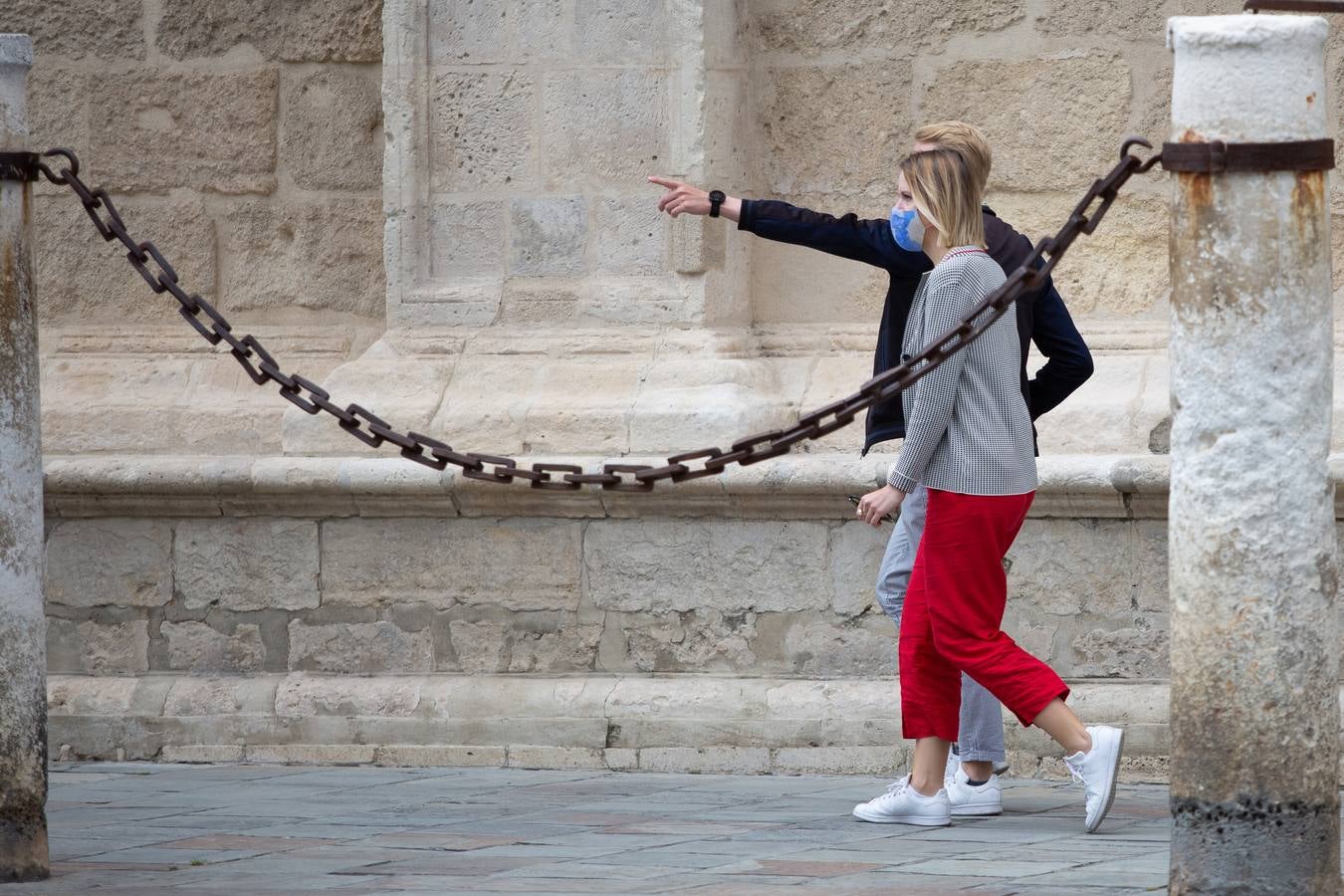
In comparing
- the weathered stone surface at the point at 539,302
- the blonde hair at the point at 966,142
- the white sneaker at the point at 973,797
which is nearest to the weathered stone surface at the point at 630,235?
the weathered stone surface at the point at 539,302

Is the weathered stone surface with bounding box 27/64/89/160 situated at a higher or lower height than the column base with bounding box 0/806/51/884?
higher

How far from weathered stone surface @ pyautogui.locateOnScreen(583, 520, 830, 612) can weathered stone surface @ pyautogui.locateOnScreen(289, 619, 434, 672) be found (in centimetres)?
56

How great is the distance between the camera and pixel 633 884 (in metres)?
4.47

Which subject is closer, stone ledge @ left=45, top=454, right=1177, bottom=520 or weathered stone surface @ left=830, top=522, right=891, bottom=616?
stone ledge @ left=45, top=454, right=1177, bottom=520

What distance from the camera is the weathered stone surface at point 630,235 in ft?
21.8

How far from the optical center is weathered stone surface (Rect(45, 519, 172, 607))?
6.91 meters

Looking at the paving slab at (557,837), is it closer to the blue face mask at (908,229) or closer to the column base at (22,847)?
the column base at (22,847)

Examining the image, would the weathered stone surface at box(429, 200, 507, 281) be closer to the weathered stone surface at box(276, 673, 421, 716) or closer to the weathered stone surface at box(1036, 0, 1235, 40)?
the weathered stone surface at box(276, 673, 421, 716)

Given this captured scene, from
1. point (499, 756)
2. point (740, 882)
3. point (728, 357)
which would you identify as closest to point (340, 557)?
point (499, 756)

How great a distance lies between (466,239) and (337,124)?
844 mm

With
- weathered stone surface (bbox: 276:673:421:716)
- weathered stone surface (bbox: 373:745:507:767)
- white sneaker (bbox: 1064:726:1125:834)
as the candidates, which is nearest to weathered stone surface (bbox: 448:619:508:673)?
weathered stone surface (bbox: 276:673:421:716)

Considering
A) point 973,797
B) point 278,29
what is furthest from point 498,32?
point 973,797

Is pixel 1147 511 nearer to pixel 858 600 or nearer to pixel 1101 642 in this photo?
pixel 1101 642

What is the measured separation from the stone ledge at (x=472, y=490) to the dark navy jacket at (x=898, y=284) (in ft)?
2.20
